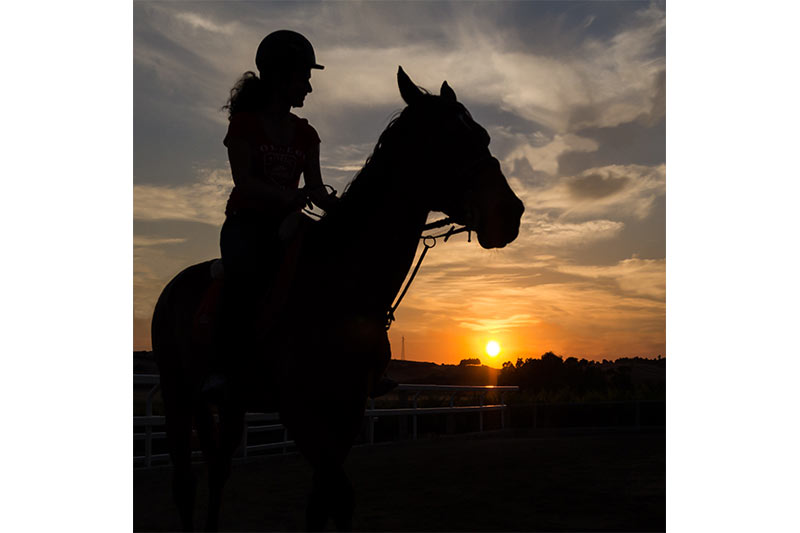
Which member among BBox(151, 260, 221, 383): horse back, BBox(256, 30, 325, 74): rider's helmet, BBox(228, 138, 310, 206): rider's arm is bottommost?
BBox(151, 260, 221, 383): horse back

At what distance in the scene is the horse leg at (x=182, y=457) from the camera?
6.18m

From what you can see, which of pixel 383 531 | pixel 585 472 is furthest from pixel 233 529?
pixel 585 472

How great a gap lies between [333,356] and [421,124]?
1400 mm

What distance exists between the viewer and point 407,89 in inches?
176

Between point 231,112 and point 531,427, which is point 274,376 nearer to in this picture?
Answer: point 231,112

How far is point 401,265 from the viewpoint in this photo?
4.48m

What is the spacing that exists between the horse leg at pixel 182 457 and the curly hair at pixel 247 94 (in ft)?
7.95

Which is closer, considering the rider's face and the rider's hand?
the rider's hand

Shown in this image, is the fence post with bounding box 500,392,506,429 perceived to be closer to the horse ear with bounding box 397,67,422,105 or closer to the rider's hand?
the rider's hand

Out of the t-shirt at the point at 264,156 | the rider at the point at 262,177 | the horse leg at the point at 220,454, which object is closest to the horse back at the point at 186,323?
the horse leg at the point at 220,454

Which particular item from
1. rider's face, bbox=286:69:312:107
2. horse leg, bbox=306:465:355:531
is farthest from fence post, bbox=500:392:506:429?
horse leg, bbox=306:465:355:531

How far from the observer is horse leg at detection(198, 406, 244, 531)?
234 inches

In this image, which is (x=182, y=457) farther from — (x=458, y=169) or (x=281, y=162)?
(x=458, y=169)

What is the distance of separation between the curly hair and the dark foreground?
371 cm
